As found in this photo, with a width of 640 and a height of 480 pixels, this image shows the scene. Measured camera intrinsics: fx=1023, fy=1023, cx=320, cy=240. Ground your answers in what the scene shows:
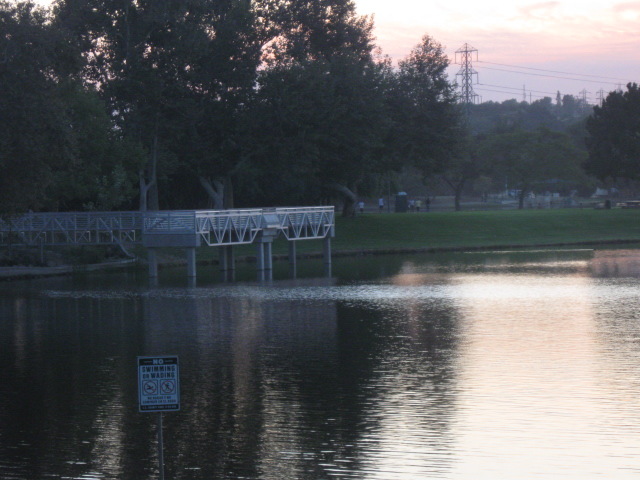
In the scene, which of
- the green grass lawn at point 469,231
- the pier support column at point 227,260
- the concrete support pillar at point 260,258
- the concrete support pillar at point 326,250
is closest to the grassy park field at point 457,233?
the green grass lawn at point 469,231

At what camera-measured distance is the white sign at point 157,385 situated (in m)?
12.5

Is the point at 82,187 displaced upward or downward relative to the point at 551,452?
upward

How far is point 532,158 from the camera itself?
12219cm

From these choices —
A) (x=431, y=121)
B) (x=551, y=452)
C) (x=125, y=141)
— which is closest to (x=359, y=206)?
(x=431, y=121)

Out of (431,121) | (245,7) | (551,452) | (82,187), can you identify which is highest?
(245,7)

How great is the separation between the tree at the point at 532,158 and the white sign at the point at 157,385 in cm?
11199

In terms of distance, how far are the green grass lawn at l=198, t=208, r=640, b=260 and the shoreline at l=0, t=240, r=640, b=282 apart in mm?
348

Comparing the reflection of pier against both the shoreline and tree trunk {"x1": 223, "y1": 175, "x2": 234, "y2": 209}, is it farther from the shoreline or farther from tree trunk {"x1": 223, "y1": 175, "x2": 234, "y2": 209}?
tree trunk {"x1": 223, "y1": 175, "x2": 234, "y2": 209}

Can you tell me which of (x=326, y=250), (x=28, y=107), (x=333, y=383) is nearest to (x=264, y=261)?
(x=326, y=250)

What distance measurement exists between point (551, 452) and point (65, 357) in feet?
48.3

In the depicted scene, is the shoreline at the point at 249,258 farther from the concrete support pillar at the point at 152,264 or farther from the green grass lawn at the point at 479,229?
the concrete support pillar at the point at 152,264

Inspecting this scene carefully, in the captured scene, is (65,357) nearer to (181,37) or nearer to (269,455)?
(269,455)

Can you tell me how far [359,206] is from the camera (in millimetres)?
110062

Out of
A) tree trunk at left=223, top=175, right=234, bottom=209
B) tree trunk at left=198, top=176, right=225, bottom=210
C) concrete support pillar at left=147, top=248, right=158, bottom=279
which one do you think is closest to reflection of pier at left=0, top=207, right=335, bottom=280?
concrete support pillar at left=147, top=248, right=158, bottom=279
